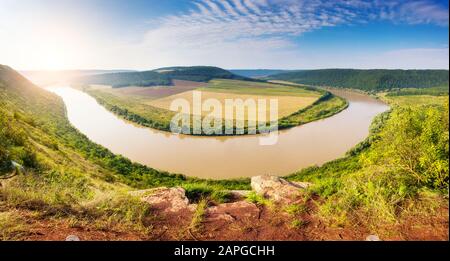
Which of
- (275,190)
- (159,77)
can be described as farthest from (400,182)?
(159,77)

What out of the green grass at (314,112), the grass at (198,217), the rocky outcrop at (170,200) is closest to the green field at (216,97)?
the green grass at (314,112)

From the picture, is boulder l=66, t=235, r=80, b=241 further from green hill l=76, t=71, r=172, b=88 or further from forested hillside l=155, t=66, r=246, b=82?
forested hillside l=155, t=66, r=246, b=82

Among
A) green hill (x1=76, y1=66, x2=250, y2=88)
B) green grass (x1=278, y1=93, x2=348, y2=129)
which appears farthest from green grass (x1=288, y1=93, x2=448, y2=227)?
green hill (x1=76, y1=66, x2=250, y2=88)

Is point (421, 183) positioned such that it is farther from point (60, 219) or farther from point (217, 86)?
point (217, 86)

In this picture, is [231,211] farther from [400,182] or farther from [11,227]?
[11,227]

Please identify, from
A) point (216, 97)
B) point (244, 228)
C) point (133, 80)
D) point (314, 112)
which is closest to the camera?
point (244, 228)

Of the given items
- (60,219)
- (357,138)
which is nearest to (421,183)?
(60,219)
